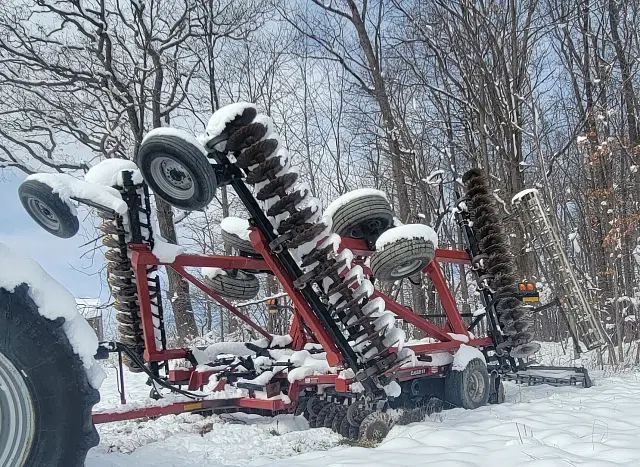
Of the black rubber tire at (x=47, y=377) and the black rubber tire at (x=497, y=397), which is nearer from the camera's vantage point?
the black rubber tire at (x=47, y=377)

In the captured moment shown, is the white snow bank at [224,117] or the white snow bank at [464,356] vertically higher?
the white snow bank at [224,117]

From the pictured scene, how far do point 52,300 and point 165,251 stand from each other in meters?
3.15

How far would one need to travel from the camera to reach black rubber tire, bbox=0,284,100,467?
8.05 feet

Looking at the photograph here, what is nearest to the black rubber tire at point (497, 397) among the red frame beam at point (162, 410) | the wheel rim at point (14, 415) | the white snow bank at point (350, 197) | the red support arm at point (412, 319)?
the red support arm at point (412, 319)

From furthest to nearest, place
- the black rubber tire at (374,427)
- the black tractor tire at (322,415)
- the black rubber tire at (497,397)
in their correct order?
the black rubber tire at (497,397) → the black tractor tire at (322,415) → the black rubber tire at (374,427)

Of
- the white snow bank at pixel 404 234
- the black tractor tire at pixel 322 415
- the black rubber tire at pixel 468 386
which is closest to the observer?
the black tractor tire at pixel 322 415

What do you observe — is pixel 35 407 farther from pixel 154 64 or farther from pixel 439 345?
pixel 154 64

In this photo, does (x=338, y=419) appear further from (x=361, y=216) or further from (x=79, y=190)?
(x=79, y=190)

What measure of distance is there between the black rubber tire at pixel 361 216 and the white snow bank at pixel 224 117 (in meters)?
1.83

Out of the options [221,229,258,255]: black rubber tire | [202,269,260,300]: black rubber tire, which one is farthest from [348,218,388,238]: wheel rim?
[202,269,260,300]: black rubber tire

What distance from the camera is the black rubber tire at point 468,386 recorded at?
6090mm

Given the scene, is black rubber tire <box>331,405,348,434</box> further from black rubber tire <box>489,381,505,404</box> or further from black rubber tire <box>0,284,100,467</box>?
black rubber tire <box>0,284,100,467</box>

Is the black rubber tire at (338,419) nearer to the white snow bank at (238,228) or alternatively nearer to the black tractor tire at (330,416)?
the black tractor tire at (330,416)

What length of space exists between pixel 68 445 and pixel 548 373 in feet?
22.1
